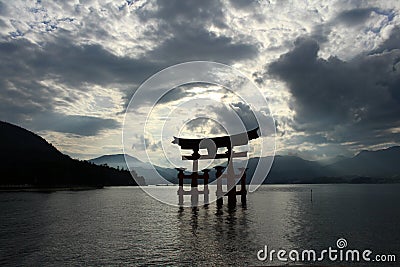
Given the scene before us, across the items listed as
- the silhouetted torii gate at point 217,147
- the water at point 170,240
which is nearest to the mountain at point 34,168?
the silhouetted torii gate at point 217,147

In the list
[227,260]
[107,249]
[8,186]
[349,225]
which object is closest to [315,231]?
[349,225]

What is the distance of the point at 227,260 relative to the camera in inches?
612

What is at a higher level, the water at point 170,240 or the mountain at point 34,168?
the mountain at point 34,168

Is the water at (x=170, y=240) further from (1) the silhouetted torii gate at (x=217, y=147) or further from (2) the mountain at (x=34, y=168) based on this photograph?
(2) the mountain at (x=34, y=168)

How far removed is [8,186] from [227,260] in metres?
91.1

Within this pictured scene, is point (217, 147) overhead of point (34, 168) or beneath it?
beneath

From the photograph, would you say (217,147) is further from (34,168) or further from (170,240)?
(34,168)

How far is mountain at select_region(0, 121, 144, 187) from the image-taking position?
10031cm

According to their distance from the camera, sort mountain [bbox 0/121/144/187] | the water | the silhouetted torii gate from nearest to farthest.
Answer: the water < the silhouetted torii gate < mountain [bbox 0/121/144/187]

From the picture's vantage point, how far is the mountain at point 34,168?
329 feet

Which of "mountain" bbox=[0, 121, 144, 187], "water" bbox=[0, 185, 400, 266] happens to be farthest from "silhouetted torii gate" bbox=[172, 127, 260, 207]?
"mountain" bbox=[0, 121, 144, 187]

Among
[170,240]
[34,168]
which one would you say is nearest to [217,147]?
[170,240]

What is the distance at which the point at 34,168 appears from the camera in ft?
345

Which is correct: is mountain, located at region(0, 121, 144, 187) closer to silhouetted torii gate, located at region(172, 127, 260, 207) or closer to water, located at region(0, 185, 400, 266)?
silhouetted torii gate, located at region(172, 127, 260, 207)
